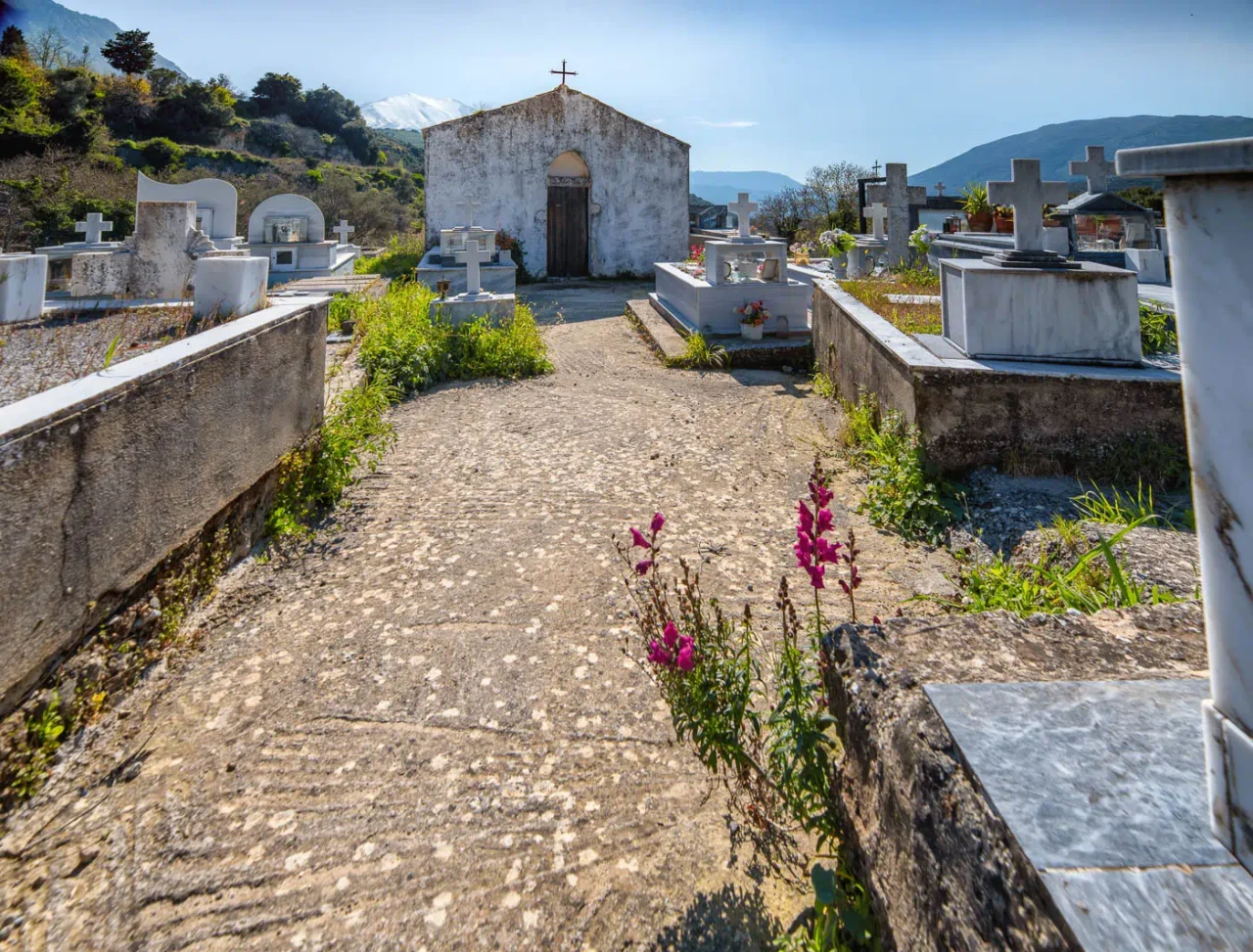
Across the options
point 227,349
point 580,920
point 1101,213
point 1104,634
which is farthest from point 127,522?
point 1101,213

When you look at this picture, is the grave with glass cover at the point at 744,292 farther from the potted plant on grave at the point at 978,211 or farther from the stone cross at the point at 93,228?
the stone cross at the point at 93,228

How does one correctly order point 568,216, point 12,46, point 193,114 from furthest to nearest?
point 193,114
point 12,46
point 568,216

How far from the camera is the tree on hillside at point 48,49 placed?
3033 cm

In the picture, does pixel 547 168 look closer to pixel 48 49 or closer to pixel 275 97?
pixel 48 49

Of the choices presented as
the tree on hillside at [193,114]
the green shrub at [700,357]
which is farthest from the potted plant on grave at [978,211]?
the tree on hillside at [193,114]

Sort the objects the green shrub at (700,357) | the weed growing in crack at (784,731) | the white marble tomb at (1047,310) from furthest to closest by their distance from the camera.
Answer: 1. the green shrub at (700,357)
2. the white marble tomb at (1047,310)
3. the weed growing in crack at (784,731)

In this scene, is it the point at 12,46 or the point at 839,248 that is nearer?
the point at 839,248

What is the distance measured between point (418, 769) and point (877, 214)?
13043mm

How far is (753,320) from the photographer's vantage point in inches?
340

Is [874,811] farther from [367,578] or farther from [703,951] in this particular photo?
[367,578]

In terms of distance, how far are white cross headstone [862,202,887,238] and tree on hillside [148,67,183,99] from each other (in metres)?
36.7

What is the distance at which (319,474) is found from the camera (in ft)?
13.9

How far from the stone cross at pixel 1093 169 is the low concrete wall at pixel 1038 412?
790 centimetres

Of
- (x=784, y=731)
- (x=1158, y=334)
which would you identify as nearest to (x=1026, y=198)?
(x=1158, y=334)
